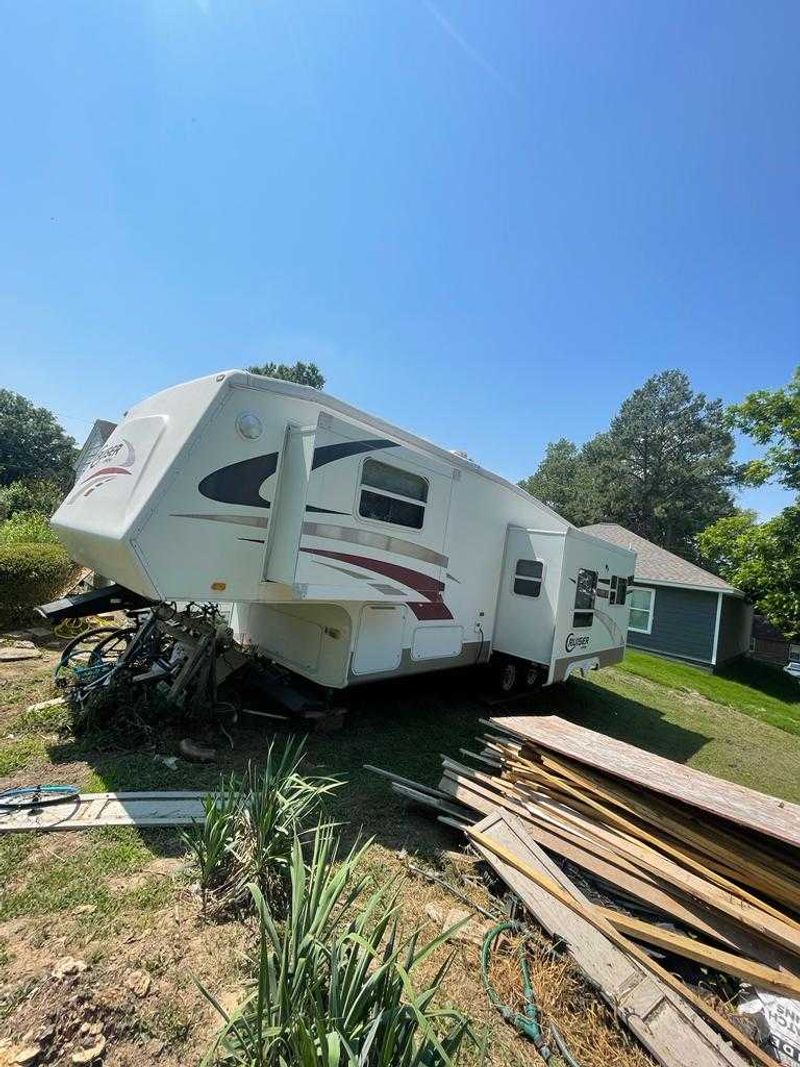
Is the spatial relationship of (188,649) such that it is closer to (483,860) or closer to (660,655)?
(483,860)

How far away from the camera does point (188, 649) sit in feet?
16.0

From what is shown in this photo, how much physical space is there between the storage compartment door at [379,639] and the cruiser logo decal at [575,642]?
8.88 ft

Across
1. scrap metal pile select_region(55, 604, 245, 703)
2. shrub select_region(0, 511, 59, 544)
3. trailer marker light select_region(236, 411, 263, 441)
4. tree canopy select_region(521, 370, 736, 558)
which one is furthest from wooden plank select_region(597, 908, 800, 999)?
tree canopy select_region(521, 370, 736, 558)

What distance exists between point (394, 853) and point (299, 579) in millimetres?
2125

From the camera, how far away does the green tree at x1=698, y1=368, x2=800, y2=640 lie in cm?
1473

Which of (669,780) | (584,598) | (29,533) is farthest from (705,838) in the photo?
(29,533)

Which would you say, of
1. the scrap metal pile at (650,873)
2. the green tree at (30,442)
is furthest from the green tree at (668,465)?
the green tree at (30,442)

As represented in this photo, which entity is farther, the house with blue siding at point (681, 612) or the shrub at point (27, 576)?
the house with blue siding at point (681, 612)

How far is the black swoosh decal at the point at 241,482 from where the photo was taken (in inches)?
151

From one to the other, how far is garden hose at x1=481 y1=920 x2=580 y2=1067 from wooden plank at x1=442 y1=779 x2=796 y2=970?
0.67 meters

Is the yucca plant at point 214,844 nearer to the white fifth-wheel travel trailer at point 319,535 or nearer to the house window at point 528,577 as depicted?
the white fifth-wheel travel trailer at point 319,535

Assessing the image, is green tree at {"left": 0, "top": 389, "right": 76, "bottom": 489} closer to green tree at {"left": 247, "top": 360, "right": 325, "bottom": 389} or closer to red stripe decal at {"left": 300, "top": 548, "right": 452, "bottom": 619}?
green tree at {"left": 247, "top": 360, "right": 325, "bottom": 389}

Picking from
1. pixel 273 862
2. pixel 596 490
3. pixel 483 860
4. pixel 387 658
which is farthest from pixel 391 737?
pixel 596 490

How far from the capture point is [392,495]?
4.85m
